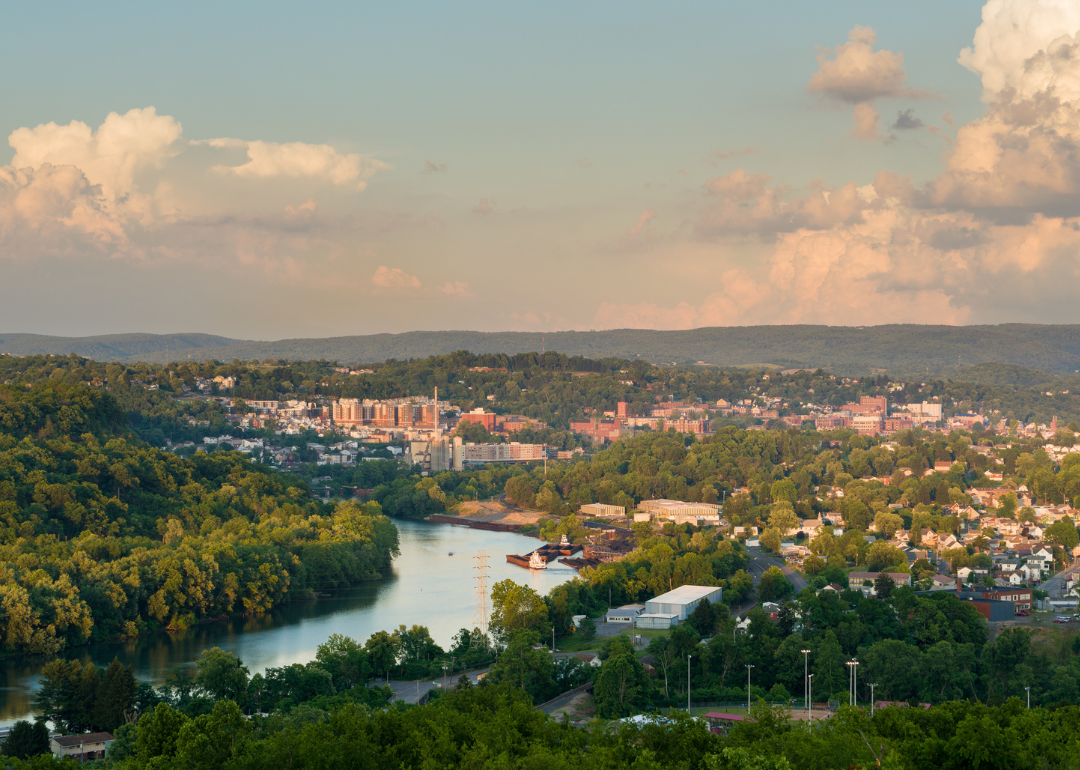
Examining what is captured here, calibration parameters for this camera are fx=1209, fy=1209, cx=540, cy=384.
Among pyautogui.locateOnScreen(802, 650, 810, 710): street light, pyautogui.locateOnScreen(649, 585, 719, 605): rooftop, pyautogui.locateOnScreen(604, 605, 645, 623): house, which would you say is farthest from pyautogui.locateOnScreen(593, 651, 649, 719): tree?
pyautogui.locateOnScreen(649, 585, 719, 605): rooftop

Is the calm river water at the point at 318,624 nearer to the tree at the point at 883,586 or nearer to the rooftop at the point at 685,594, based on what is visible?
the rooftop at the point at 685,594

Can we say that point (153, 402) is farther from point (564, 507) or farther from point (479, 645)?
point (479, 645)

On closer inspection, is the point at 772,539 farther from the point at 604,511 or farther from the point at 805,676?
the point at 805,676

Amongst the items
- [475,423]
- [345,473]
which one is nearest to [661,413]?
[475,423]

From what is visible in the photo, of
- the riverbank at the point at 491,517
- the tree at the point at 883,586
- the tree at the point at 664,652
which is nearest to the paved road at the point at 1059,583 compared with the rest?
the tree at the point at 883,586

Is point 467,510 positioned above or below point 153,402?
below

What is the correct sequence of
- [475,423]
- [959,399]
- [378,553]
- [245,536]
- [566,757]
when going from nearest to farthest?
[566,757] → [245,536] → [378,553] → [475,423] → [959,399]
